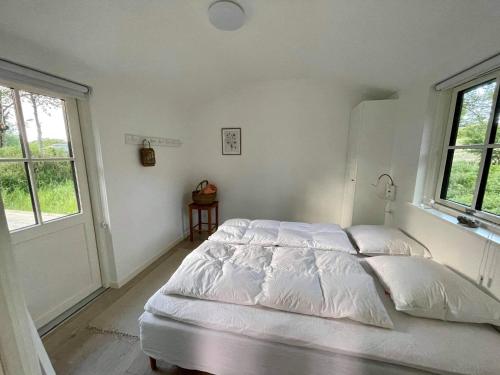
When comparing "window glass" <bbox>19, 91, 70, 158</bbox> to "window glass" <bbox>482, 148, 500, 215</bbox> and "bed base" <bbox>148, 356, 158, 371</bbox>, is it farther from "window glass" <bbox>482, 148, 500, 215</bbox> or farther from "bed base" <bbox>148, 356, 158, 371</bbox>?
"window glass" <bbox>482, 148, 500, 215</bbox>

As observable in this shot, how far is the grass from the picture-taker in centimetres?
139

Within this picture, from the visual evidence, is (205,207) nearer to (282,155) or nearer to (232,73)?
(282,155)

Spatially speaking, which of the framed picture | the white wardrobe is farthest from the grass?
the white wardrobe

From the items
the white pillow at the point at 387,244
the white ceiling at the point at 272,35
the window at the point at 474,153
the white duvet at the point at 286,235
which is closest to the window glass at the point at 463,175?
the window at the point at 474,153

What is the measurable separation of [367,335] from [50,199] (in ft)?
7.54

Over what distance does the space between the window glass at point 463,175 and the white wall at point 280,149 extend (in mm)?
1281

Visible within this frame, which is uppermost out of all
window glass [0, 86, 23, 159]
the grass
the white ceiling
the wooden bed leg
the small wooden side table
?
the white ceiling

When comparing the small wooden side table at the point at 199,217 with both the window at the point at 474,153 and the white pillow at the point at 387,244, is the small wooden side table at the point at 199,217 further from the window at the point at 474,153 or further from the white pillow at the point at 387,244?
the window at the point at 474,153

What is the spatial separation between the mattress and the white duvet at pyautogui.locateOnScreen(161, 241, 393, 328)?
0.15 ft

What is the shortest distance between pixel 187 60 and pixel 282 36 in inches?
36.9

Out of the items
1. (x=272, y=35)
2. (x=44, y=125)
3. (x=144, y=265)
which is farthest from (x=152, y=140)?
(x=272, y=35)

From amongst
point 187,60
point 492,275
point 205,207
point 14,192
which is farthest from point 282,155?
point 14,192

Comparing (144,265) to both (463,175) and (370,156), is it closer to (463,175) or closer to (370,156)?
(370,156)

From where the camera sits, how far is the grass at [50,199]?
1.39 meters
